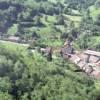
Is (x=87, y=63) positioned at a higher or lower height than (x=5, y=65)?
lower

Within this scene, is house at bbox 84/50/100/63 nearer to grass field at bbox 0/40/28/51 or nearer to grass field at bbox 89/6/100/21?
grass field at bbox 0/40/28/51

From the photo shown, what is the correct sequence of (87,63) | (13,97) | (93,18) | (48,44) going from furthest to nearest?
(93,18) < (48,44) < (87,63) < (13,97)

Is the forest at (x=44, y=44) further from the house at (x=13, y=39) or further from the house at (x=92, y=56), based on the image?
the house at (x=92, y=56)

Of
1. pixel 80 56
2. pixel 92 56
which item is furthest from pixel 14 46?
pixel 92 56

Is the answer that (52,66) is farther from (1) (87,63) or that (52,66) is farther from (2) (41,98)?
(1) (87,63)

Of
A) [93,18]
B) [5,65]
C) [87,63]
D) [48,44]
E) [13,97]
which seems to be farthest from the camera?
[93,18]

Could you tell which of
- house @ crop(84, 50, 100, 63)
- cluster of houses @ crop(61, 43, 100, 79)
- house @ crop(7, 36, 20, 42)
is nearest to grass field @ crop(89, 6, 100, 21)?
house @ crop(84, 50, 100, 63)

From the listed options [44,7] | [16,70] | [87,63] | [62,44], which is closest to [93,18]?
[44,7]

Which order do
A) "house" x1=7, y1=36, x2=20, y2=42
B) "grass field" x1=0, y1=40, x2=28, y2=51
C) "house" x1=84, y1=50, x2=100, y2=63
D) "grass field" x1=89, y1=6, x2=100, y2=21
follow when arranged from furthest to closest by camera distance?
"grass field" x1=89, y1=6, x2=100, y2=21
"house" x1=7, y1=36, x2=20, y2=42
"house" x1=84, y1=50, x2=100, y2=63
"grass field" x1=0, y1=40, x2=28, y2=51
